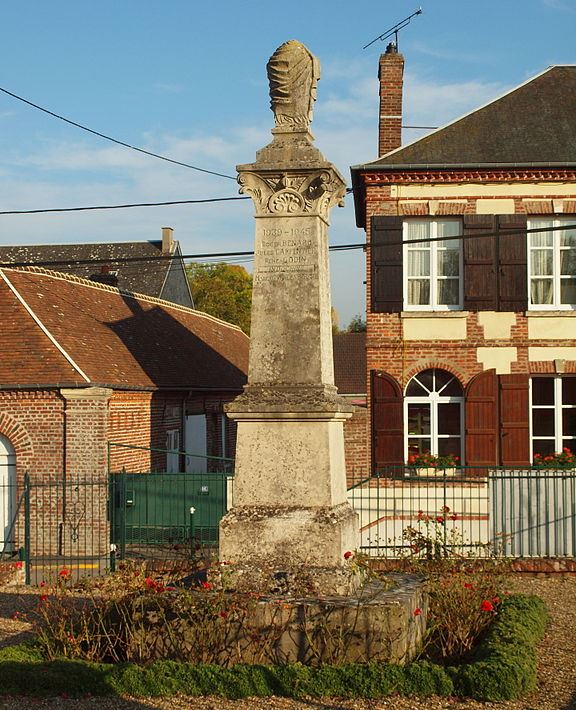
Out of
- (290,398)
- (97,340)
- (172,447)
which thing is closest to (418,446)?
(172,447)

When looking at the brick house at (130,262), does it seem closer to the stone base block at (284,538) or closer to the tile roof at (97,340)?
the tile roof at (97,340)

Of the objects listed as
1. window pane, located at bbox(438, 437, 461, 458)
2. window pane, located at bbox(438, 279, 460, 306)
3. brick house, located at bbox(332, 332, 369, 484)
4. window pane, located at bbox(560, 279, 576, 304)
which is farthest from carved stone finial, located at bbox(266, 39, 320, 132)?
brick house, located at bbox(332, 332, 369, 484)

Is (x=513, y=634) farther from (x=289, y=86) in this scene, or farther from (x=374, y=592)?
(x=289, y=86)

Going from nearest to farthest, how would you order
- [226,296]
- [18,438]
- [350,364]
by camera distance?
1. [18,438]
2. [350,364]
3. [226,296]

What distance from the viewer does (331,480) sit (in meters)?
8.33

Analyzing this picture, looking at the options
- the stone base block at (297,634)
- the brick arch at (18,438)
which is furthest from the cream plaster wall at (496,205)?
the stone base block at (297,634)

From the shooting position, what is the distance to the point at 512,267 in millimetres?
18562

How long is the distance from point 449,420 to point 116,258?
70.0 feet

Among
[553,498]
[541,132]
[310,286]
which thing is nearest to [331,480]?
[310,286]

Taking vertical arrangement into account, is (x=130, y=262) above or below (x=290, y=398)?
above

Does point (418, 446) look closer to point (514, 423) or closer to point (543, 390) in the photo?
point (514, 423)

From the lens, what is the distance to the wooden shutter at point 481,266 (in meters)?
18.6

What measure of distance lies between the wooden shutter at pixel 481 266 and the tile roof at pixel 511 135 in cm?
113

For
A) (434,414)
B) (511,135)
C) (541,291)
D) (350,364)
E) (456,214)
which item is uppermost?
(511,135)
